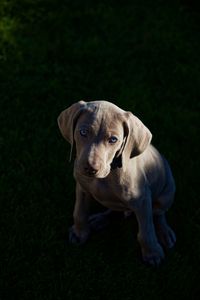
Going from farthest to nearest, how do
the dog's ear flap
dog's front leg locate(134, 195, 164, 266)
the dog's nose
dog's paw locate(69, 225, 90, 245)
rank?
dog's paw locate(69, 225, 90, 245) → dog's front leg locate(134, 195, 164, 266) → the dog's ear flap → the dog's nose

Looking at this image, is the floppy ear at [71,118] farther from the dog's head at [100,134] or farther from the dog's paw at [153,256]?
the dog's paw at [153,256]

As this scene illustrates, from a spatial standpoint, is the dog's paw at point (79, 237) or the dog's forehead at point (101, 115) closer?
the dog's forehead at point (101, 115)

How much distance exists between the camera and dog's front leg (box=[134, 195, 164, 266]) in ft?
13.9

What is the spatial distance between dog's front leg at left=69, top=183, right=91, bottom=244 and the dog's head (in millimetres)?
828

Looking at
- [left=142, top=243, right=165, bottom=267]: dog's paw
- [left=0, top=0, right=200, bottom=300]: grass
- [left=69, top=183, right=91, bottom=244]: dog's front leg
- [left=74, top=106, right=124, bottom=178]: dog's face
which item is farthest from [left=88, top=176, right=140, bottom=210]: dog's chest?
[left=0, top=0, right=200, bottom=300]: grass

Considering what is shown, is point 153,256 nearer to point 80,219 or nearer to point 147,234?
point 147,234

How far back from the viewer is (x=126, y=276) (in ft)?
14.8

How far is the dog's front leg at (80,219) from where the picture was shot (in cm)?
450

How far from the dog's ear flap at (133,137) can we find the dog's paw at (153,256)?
3.77ft

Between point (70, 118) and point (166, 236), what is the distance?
5.75 feet

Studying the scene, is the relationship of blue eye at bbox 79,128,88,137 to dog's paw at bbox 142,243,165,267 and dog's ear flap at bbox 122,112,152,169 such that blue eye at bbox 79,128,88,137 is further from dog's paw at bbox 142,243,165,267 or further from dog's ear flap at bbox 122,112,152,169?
dog's paw at bbox 142,243,165,267

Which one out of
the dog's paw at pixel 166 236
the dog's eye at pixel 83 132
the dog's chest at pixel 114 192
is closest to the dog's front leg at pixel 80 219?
the dog's chest at pixel 114 192

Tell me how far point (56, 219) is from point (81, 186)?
0.78 m

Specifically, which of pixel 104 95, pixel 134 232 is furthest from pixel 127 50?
pixel 134 232
